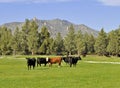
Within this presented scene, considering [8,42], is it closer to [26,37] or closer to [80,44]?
[26,37]

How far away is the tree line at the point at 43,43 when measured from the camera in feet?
525

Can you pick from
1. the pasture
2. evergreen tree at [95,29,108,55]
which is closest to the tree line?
evergreen tree at [95,29,108,55]

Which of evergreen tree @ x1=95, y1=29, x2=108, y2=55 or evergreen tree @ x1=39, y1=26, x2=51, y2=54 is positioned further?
evergreen tree @ x1=95, y1=29, x2=108, y2=55

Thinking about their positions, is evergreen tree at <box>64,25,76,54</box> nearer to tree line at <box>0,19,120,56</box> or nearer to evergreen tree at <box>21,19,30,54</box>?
tree line at <box>0,19,120,56</box>

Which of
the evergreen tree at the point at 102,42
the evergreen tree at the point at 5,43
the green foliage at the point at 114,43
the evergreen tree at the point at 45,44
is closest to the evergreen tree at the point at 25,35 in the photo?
the evergreen tree at the point at 5,43

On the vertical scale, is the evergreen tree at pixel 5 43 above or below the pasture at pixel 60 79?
above

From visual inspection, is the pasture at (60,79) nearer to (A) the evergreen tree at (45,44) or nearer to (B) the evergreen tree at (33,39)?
(A) the evergreen tree at (45,44)

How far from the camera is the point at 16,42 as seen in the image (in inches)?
6599

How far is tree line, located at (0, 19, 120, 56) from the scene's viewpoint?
159875 millimetres

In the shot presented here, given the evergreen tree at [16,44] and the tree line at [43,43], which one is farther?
the evergreen tree at [16,44]

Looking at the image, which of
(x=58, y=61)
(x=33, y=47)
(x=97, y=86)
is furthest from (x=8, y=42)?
(x=97, y=86)

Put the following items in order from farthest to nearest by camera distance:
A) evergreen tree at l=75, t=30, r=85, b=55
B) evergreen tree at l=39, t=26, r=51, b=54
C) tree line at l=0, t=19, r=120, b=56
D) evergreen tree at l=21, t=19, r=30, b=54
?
evergreen tree at l=75, t=30, r=85, b=55
evergreen tree at l=21, t=19, r=30, b=54
tree line at l=0, t=19, r=120, b=56
evergreen tree at l=39, t=26, r=51, b=54

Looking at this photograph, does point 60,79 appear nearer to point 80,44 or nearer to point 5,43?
point 5,43

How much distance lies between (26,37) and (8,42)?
880cm
